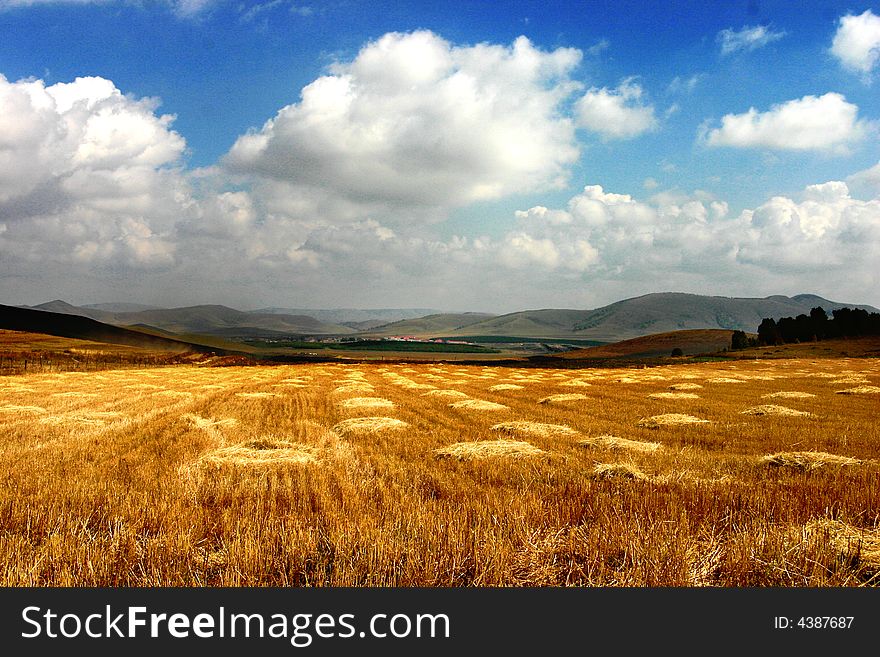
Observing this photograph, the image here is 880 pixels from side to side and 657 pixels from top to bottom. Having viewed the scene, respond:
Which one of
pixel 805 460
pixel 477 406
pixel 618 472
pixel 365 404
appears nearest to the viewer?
pixel 618 472

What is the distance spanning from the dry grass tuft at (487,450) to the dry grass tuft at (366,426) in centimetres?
306

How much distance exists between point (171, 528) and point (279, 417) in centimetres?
981

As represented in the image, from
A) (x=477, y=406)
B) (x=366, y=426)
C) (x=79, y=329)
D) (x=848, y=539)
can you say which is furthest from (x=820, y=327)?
(x=79, y=329)

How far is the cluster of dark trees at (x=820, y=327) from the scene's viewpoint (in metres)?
86.5

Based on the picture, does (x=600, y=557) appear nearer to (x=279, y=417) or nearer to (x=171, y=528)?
(x=171, y=528)

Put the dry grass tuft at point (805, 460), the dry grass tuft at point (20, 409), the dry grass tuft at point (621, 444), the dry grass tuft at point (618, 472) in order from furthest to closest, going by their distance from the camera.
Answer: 1. the dry grass tuft at point (20, 409)
2. the dry grass tuft at point (621, 444)
3. the dry grass tuft at point (805, 460)
4. the dry grass tuft at point (618, 472)

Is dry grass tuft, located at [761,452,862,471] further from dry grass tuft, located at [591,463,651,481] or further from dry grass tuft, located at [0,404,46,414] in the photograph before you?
dry grass tuft, located at [0,404,46,414]

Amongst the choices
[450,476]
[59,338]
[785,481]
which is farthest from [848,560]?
[59,338]

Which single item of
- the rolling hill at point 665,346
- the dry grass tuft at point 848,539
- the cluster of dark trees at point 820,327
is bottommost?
the rolling hill at point 665,346

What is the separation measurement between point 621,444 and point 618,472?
8.11 ft

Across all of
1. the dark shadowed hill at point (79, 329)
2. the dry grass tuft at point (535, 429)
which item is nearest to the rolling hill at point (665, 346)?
the dark shadowed hill at point (79, 329)

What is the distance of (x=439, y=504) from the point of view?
5.77 metres

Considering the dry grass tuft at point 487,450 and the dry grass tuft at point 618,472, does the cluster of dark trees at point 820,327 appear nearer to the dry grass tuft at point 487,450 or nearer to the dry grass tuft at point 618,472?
the dry grass tuft at point 487,450

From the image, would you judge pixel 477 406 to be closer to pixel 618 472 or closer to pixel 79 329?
pixel 618 472
